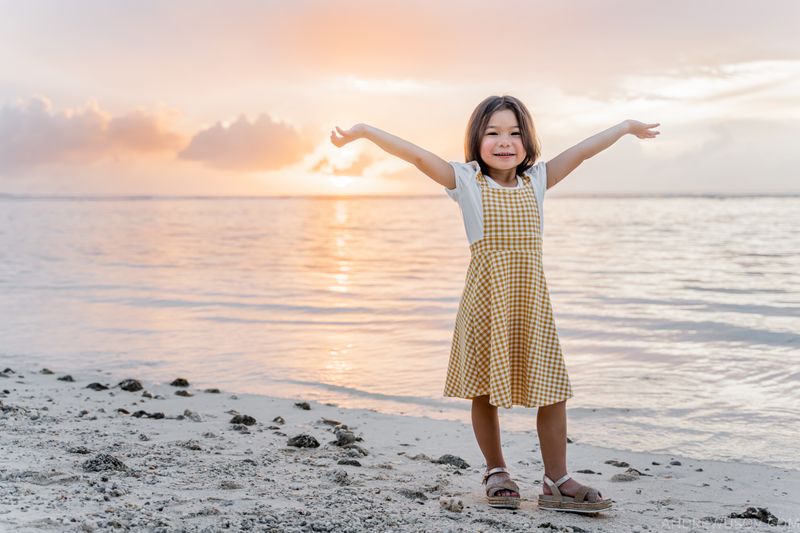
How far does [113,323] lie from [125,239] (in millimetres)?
17788

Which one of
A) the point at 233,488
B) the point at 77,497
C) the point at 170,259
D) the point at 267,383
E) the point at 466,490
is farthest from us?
the point at 170,259

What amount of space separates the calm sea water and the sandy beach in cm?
68

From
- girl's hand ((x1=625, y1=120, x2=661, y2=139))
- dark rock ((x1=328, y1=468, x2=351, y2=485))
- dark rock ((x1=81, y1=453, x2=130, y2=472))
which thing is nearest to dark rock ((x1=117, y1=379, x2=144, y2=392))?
dark rock ((x1=81, y1=453, x2=130, y2=472))

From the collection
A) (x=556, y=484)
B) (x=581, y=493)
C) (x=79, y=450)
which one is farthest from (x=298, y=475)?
(x=581, y=493)

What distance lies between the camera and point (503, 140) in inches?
163

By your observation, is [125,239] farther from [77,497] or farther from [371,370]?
[77,497]

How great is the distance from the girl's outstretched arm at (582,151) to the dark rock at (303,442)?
2.14 m

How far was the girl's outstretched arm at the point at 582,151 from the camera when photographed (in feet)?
14.1

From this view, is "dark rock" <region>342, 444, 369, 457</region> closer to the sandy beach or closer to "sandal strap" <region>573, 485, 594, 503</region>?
the sandy beach

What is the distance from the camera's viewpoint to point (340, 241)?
2683 cm

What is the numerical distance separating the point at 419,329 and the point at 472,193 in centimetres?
589

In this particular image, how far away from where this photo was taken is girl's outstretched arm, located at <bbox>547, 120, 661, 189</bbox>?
14.1 feet

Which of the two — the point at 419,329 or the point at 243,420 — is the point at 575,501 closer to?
the point at 243,420

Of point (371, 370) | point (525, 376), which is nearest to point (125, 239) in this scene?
point (371, 370)
